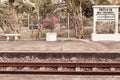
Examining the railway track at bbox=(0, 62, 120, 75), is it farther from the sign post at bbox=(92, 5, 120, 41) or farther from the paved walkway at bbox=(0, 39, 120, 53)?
the sign post at bbox=(92, 5, 120, 41)

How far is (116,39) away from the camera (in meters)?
17.7

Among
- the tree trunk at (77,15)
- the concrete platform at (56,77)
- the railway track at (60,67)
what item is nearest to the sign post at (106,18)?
the tree trunk at (77,15)

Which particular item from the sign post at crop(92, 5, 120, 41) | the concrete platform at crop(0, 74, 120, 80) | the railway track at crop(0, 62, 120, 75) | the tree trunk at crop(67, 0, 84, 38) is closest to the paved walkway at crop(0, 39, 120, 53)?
the sign post at crop(92, 5, 120, 41)

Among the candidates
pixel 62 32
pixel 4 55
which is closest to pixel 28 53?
pixel 4 55

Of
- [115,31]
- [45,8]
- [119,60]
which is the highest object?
[45,8]

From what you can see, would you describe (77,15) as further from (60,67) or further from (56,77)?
(56,77)

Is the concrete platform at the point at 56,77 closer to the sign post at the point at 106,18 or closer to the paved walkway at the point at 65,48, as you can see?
the paved walkway at the point at 65,48

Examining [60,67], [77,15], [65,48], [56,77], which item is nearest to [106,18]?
[77,15]

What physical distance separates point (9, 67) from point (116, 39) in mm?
8470

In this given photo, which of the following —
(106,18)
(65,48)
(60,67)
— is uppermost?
(106,18)

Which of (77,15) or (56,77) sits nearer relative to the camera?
(56,77)

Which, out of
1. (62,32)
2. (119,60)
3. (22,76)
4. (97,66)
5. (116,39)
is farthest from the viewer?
(62,32)

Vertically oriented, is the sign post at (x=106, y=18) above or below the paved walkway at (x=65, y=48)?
above

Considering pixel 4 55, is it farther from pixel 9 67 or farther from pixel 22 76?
pixel 22 76
